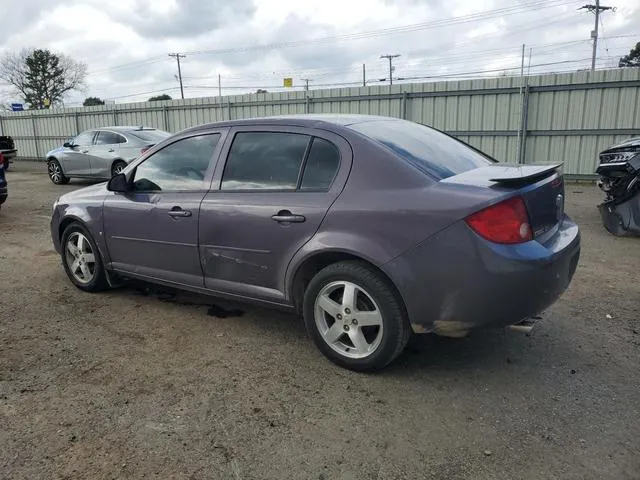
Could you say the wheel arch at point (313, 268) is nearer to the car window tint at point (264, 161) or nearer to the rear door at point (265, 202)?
the rear door at point (265, 202)

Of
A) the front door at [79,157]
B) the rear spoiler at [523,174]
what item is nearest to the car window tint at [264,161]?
the rear spoiler at [523,174]

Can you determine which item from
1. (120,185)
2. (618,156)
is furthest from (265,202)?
(618,156)

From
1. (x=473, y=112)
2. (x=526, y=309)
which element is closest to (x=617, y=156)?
(x=526, y=309)

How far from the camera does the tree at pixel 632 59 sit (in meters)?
48.4

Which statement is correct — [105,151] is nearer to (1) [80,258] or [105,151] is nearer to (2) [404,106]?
(2) [404,106]

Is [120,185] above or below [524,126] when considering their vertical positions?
below

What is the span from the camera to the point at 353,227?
3.24 metres

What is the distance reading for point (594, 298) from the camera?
187 inches

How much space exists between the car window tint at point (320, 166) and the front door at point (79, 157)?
12398 mm

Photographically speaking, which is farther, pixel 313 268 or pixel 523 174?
pixel 313 268

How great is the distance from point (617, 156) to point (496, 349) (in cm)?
497

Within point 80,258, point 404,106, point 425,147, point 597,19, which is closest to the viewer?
point 425,147

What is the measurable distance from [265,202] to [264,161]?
33cm

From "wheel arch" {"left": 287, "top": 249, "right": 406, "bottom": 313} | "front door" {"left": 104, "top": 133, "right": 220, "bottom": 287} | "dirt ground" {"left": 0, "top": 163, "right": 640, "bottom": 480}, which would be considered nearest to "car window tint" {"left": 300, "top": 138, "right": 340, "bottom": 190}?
"wheel arch" {"left": 287, "top": 249, "right": 406, "bottom": 313}
